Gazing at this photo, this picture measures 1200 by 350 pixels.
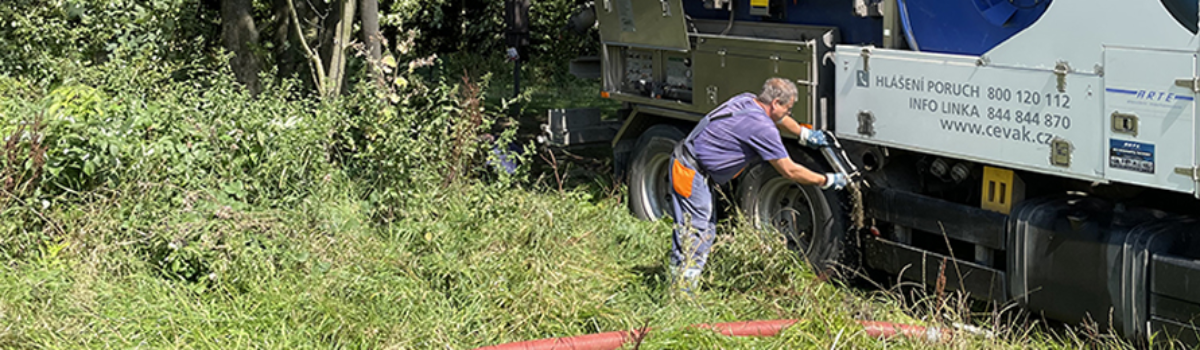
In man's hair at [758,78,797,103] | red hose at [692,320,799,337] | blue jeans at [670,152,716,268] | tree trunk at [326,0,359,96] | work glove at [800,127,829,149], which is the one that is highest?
tree trunk at [326,0,359,96]

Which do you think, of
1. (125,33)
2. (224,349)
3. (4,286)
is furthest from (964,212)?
(125,33)

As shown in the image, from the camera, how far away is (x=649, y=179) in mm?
8609

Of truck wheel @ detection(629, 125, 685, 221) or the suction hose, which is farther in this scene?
truck wheel @ detection(629, 125, 685, 221)

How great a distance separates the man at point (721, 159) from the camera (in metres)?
6.29

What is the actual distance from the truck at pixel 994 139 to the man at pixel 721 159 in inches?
18.2

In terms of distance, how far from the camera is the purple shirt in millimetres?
6289

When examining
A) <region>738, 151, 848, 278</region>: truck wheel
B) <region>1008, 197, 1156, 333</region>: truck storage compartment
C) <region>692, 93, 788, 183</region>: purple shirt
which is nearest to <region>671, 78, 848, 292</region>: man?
<region>692, 93, 788, 183</region>: purple shirt

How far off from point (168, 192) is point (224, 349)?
180cm

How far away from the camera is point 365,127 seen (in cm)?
814

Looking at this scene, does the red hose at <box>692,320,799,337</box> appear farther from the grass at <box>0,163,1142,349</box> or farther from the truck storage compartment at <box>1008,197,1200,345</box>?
the truck storage compartment at <box>1008,197,1200,345</box>

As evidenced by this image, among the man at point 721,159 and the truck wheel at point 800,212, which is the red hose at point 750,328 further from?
the truck wheel at point 800,212

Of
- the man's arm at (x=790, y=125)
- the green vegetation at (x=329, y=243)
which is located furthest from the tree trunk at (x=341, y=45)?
the man's arm at (x=790, y=125)

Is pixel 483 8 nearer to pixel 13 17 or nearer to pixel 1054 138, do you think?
pixel 13 17

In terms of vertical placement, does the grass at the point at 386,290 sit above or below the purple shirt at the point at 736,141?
below
